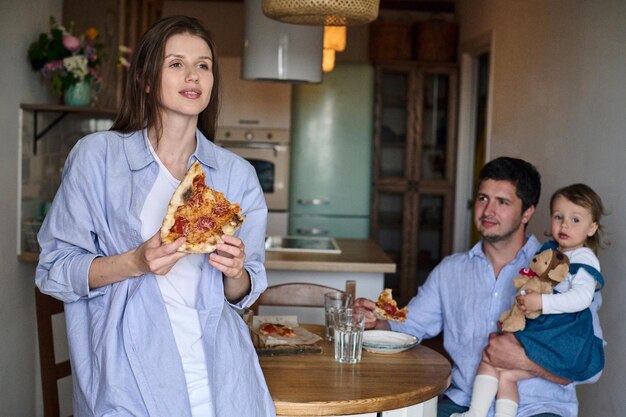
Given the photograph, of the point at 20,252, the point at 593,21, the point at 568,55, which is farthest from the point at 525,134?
the point at 20,252

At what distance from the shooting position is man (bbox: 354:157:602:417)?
8.67ft

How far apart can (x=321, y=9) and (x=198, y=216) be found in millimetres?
1315

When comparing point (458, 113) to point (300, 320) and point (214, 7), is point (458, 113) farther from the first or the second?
point (300, 320)

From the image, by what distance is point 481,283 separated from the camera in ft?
8.80

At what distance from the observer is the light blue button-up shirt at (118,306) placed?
62.9 inches

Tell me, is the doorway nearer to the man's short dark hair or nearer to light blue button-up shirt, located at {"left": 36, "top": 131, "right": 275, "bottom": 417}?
the man's short dark hair

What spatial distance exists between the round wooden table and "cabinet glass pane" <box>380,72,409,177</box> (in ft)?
14.5

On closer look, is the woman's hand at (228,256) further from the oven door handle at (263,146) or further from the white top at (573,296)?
the oven door handle at (263,146)

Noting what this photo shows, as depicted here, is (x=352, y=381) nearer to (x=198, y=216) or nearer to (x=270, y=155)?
(x=198, y=216)

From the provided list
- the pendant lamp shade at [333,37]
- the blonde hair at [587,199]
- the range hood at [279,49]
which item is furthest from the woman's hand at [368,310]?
the pendant lamp shade at [333,37]

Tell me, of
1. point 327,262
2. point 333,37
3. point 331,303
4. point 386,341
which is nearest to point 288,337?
point 331,303

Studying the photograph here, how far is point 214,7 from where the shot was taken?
678 centimetres

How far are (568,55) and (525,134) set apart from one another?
0.77 metres

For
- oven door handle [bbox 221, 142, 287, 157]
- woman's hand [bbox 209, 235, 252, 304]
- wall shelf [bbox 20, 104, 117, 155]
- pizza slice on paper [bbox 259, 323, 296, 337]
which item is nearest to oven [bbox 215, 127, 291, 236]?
oven door handle [bbox 221, 142, 287, 157]
